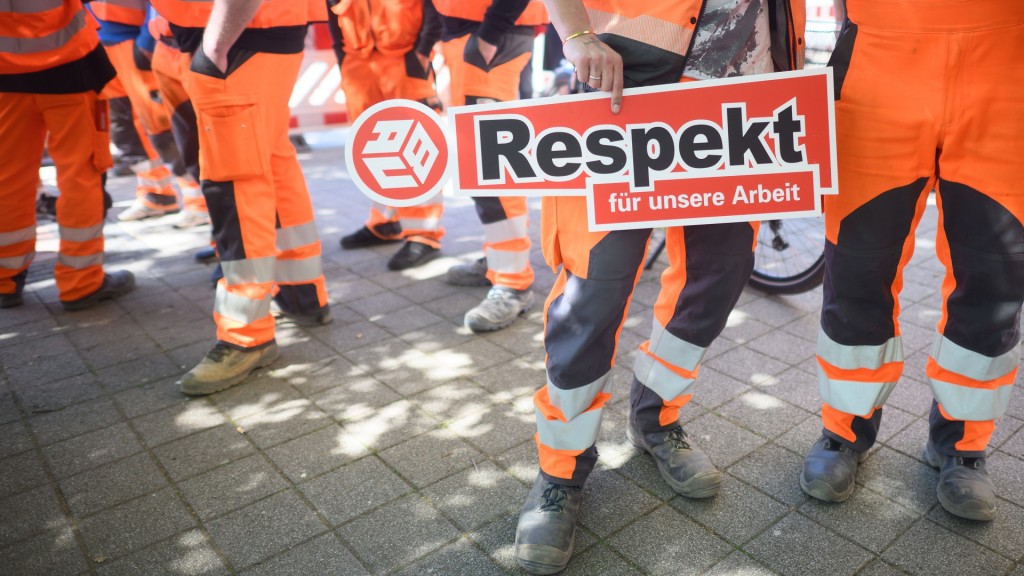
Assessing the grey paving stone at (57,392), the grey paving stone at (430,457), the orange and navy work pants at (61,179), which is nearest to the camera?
the grey paving stone at (430,457)

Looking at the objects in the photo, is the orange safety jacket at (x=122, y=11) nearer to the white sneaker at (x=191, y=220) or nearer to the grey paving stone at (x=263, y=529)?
the white sneaker at (x=191, y=220)

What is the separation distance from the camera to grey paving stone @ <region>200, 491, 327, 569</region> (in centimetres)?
222

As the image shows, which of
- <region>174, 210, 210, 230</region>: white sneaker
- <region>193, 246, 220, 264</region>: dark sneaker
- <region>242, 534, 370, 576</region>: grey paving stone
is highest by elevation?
<region>174, 210, 210, 230</region>: white sneaker

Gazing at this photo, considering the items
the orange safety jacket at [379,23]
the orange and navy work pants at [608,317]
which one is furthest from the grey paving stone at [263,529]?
the orange safety jacket at [379,23]

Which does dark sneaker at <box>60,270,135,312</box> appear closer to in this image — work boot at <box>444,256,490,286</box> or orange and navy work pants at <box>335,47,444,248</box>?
orange and navy work pants at <box>335,47,444,248</box>

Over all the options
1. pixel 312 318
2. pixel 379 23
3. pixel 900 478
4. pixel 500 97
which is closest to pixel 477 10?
pixel 500 97

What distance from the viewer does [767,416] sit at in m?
2.90

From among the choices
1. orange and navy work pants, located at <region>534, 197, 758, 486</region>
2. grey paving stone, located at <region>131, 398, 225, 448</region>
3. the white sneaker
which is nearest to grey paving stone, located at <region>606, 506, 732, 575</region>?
orange and navy work pants, located at <region>534, 197, 758, 486</region>

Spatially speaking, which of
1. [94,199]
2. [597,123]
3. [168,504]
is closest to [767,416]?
[597,123]

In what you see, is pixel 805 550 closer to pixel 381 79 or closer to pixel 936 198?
pixel 936 198

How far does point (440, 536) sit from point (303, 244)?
1.92 meters

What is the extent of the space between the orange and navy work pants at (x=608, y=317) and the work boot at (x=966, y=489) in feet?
2.68

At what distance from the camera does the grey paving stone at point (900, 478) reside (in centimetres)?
238

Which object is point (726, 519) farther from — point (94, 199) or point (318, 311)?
point (94, 199)
